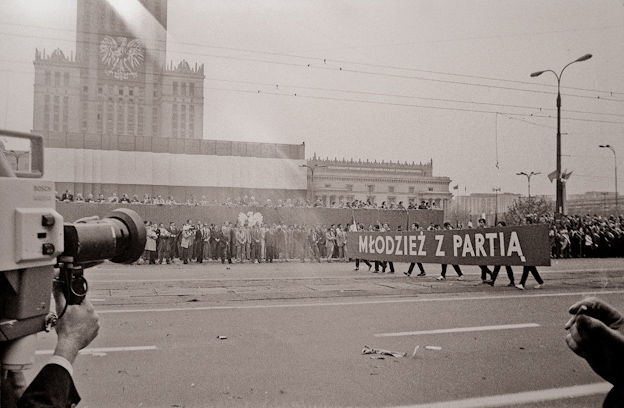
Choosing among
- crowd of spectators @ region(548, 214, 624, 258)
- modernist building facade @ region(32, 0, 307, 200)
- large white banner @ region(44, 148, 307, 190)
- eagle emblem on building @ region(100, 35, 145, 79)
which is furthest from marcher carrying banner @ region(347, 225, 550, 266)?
large white banner @ region(44, 148, 307, 190)

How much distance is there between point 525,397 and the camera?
162 inches

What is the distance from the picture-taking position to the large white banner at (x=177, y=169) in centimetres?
2773

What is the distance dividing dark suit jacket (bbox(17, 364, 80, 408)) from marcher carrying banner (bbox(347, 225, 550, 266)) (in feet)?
36.8

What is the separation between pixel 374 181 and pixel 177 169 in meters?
42.3

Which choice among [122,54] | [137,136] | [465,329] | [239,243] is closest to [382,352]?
[465,329]

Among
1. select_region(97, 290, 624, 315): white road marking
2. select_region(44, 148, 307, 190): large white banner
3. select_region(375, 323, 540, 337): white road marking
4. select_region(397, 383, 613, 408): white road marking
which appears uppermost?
select_region(44, 148, 307, 190): large white banner

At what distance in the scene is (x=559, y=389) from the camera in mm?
4336

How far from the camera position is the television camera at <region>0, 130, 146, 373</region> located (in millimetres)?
1278

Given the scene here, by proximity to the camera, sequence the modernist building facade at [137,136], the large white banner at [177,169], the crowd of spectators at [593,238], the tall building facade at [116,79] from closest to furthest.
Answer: the tall building facade at [116,79] < the modernist building facade at [137,136] < the crowd of spectators at [593,238] < the large white banner at [177,169]

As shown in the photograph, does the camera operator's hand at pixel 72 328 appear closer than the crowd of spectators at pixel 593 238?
Yes

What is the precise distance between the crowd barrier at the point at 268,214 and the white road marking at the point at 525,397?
19.5 metres

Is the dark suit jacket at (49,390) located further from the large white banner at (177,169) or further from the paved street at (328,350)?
the large white banner at (177,169)

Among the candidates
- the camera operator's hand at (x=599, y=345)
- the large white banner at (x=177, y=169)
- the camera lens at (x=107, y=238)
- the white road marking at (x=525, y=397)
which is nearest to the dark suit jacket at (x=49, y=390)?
the camera lens at (x=107, y=238)

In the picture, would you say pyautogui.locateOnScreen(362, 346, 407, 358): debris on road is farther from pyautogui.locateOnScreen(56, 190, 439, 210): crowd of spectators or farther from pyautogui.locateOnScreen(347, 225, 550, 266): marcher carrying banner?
pyautogui.locateOnScreen(56, 190, 439, 210): crowd of spectators
